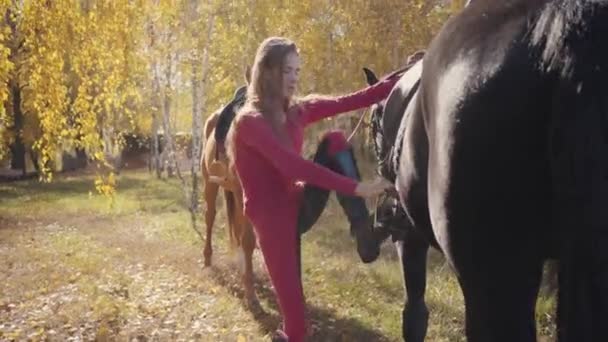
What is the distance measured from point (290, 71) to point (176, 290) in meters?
4.24

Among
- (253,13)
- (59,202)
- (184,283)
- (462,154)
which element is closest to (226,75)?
(253,13)

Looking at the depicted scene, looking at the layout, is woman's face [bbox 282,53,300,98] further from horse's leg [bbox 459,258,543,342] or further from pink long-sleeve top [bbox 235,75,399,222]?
horse's leg [bbox 459,258,543,342]

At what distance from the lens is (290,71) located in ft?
10.7

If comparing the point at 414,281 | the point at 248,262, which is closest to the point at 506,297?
the point at 414,281

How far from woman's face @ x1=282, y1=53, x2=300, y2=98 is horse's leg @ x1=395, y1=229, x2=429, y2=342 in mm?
982

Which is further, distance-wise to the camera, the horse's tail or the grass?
the grass

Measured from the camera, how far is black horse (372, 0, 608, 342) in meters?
1.49

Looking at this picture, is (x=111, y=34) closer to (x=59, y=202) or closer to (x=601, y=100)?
(x=601, y=100)

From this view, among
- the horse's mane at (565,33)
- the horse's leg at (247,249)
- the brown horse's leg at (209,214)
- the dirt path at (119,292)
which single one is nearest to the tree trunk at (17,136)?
the dirt path at (119,292)

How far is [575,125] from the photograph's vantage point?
1496 mm

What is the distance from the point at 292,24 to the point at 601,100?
1435 cm

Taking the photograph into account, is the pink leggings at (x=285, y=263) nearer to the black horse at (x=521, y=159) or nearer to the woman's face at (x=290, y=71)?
the woman's face at (x=290, y=71)

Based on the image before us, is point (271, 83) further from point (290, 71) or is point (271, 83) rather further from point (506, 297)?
point (506, 297)

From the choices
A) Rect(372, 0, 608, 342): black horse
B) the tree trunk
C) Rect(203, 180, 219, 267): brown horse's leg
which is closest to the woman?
Rect(372, 0, 608, 342): black horse
